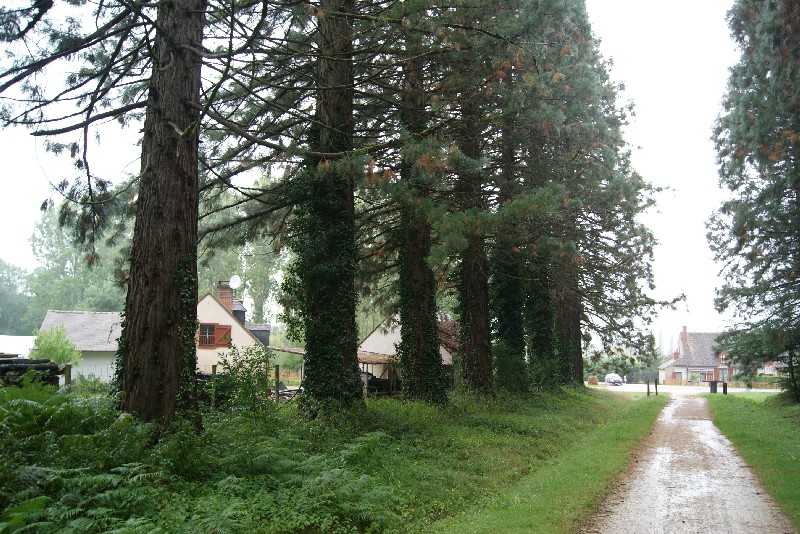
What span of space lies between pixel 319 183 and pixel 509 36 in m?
4.60

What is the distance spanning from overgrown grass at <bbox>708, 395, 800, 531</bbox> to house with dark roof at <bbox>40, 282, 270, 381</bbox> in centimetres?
2515

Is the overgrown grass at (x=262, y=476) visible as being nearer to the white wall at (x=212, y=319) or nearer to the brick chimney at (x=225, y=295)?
the white wall at (x=212, y=319)

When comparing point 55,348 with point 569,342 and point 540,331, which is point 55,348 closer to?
point 540,331

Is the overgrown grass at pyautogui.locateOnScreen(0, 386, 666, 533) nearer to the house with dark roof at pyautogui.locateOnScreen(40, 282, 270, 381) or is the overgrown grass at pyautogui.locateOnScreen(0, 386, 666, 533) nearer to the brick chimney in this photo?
the house with dark roof at pyautogui.locateOnScreen(40, 282, 270, 381)

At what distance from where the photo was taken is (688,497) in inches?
350

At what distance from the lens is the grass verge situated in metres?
7.30

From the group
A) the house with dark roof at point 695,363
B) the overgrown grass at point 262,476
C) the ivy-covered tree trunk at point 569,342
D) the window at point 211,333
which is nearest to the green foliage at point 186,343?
the overgrown grass at point 262,476

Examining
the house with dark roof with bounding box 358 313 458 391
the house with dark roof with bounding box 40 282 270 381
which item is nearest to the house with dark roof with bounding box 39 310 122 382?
the house with dark roof with bounding box 40 282 270 381

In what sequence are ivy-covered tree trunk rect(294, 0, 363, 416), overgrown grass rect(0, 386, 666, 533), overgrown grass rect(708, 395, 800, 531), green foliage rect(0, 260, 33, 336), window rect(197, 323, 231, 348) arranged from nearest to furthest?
overgrown grass rect(0, 386, 666, 533) → overgrown grass rect(708, 395, 800, 531) → ivy-covered tree trunk rect(294, 0, 363, 416) → window rect(197, 323, 231, 348) → green foliage rect(0, 260, 33, 336)

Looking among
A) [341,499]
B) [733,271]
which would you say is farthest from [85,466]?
[733,271]

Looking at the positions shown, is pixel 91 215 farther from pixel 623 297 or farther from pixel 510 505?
pixel 623 297

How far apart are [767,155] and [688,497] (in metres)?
8.44

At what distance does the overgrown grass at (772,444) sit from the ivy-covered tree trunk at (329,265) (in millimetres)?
7281

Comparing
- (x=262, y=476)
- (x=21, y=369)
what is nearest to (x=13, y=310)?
(x=21, y=369)
